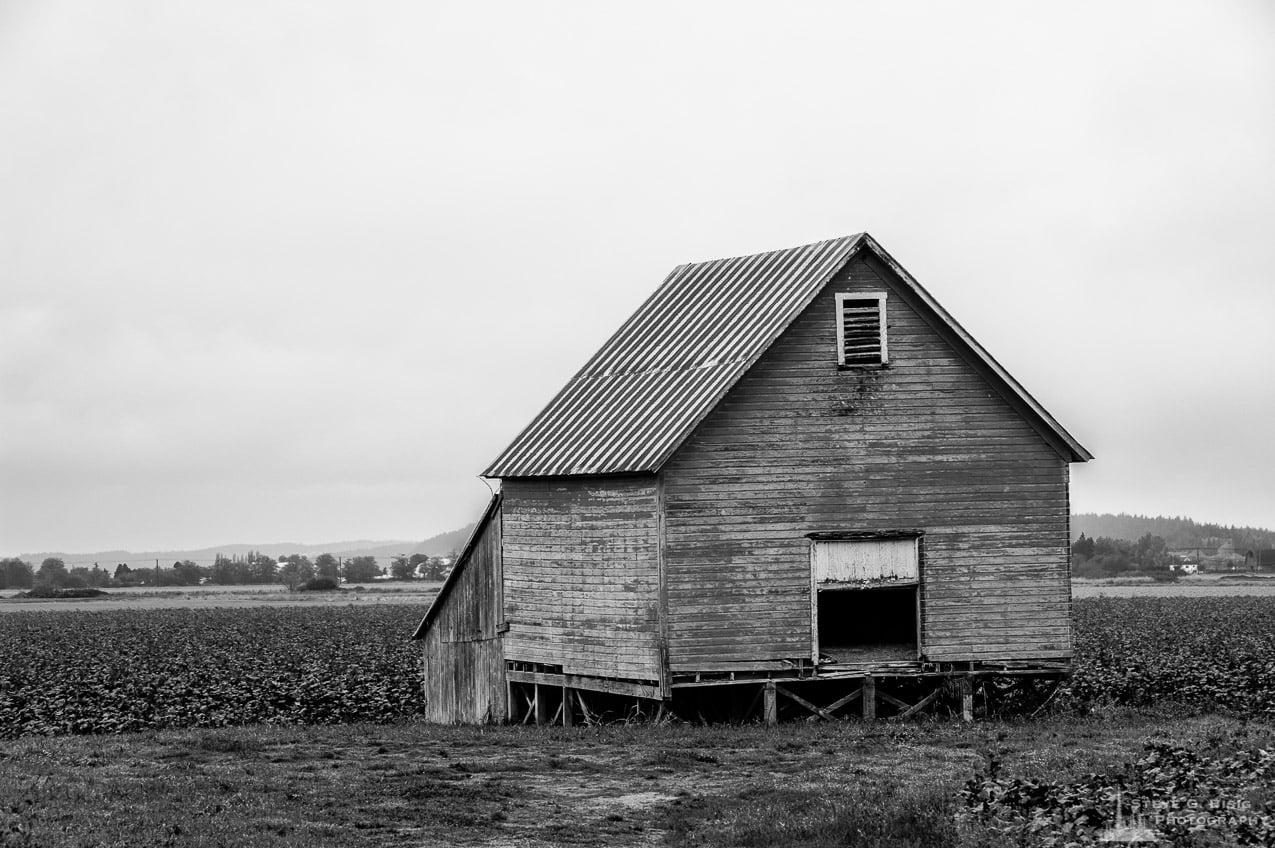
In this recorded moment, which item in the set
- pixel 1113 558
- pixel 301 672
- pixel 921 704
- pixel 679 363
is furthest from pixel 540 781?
pixel 1113 558

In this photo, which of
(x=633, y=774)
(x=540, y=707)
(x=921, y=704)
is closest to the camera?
(x=633, y=774)

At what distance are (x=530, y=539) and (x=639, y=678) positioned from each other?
14.7ft

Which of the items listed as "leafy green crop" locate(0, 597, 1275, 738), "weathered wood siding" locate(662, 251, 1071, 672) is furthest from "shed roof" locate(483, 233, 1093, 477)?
"leafy green crop" locate(0, 597, 1275, 738)

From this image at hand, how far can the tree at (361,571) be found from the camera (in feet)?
613

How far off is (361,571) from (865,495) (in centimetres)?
16637

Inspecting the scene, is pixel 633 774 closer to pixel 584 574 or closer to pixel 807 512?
pixel 807 512

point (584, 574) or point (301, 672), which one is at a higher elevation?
point (584, 574)

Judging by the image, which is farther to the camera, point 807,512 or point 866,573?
point 866,573

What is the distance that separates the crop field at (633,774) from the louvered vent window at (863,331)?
261 inches

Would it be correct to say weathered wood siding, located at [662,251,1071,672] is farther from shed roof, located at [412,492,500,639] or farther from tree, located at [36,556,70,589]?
tree, located at [36,556,70,589]

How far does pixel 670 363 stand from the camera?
3097 cm

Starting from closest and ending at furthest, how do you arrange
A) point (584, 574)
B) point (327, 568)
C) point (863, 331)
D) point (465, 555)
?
point (863, 331)
point (584, 574)
point (465, 555)
point (327, 568)

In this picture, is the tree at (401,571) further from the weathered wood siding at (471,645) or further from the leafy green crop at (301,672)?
the weathered wood siding at (471,645)

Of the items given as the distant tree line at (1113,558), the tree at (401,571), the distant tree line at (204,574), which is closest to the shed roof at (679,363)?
the distant tree line at (1113,558)
